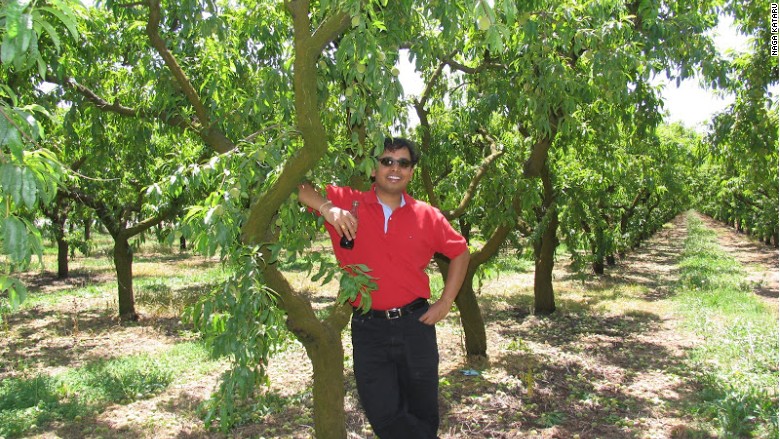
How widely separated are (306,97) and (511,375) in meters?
5.09

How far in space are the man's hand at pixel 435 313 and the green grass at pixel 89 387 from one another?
14.0 feet

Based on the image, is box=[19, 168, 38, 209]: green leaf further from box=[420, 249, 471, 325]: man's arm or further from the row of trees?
box=[420, 249, 471, 325]: man's arm

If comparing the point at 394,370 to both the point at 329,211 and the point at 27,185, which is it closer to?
the point at 329,211

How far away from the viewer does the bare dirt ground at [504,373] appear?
5.25m

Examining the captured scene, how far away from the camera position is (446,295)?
3537 millimetres

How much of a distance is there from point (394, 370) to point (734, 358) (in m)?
Answer: 5.97

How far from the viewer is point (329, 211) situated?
302cm

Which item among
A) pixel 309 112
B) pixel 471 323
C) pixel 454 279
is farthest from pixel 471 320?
pixel 309 112

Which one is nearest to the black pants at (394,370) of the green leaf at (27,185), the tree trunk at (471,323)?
the green leaf at (27,185)

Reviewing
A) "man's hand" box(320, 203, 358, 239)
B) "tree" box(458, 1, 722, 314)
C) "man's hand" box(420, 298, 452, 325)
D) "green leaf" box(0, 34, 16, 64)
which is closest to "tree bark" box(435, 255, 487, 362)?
"tree" box(458, 1, 722, 314)

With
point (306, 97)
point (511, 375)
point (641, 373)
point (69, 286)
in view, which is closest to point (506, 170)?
point (511, 375)

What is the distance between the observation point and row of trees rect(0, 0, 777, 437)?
8.77 feet

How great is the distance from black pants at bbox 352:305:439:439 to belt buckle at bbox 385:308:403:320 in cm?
2

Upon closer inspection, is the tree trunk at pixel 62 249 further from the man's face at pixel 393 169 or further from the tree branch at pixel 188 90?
the man's face at pixel 393 169
